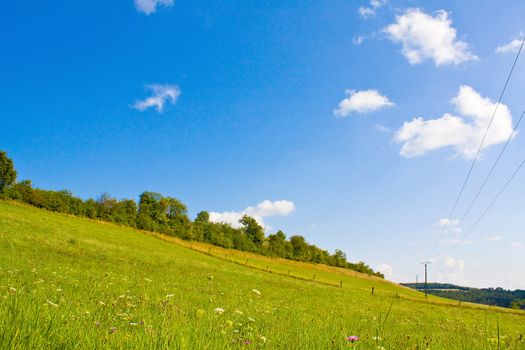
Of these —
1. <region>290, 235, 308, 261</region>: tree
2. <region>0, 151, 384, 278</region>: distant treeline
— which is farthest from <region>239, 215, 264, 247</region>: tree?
<region>290, 235, 308, 261</region>: tree

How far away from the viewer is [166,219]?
116 meters

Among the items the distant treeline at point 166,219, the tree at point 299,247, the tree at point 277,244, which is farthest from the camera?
the tree at point 299,247

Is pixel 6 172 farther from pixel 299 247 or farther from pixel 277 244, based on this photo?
pixel 299 247

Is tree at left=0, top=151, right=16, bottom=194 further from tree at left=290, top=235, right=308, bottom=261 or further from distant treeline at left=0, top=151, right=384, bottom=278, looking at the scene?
tree at left=290, top=235, right=308, bottom=261

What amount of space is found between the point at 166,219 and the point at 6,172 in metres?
49.1

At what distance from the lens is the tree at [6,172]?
74812 mm

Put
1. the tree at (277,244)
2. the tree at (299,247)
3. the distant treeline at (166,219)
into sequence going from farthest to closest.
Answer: the tree at (299,247) → the tree at (277,244) → the distant treeline at (166,219)

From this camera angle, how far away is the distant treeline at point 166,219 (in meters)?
72.9

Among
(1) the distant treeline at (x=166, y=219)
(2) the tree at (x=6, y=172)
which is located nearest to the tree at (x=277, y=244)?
(1) the distant treeline at (x=166, y=219)

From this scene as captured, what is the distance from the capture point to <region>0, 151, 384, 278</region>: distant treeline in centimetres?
7294

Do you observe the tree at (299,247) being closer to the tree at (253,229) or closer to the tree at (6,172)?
the tree at (253,229)

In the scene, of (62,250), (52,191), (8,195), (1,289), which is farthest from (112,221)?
(1,289)

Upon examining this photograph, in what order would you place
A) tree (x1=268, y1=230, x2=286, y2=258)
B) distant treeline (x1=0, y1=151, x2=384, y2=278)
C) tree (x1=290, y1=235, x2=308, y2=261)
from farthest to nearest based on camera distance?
tree (x1=290, y1=235, x2=308, y2=261), tree (x1=268, y1=230, x2=286, y2=258), distant treeline (x1=0, y1=151, x2=384, y2=278)

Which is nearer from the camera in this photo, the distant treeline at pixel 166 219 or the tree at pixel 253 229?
the distant treeline at pixel 166 219
